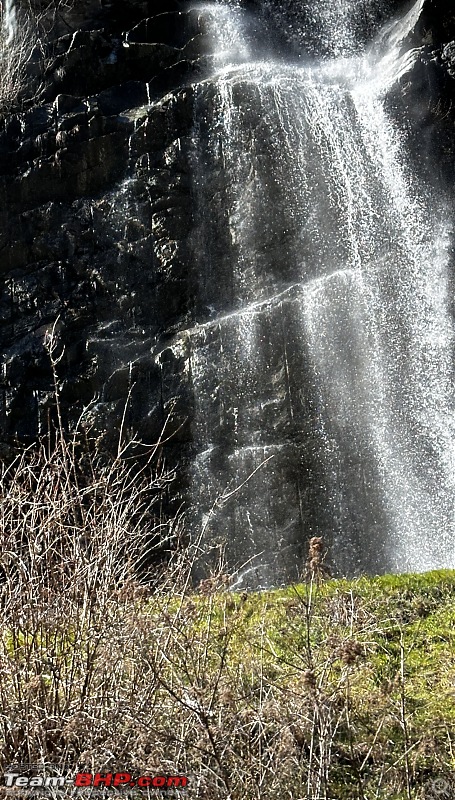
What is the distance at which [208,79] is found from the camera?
503 inches

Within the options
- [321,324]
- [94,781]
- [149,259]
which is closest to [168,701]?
[94,781]

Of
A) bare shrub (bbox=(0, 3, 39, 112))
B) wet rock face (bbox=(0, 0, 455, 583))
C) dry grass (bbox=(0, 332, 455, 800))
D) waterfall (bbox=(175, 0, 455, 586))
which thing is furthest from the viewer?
bare shrub (bbox=(0, 3, 39, 112))

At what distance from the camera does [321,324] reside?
10.9 m

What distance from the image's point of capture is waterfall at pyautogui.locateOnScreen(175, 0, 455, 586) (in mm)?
10047

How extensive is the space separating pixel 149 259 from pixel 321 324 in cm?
268

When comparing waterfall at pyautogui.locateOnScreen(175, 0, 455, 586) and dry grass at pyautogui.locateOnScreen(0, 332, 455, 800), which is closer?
dry grass at pyautogui.locateOnScreen(0, 332, 455, 800)

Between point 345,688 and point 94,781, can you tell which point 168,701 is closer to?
point 94,781

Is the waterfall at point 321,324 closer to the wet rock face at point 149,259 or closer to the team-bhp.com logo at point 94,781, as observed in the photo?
the wet rock face at point 149,259

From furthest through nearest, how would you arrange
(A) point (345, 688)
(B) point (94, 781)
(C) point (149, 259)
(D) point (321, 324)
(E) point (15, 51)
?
(E) point (15, 51)
(C) point (149, 259)
(D) point (321, 324)
(A) point (345, 688)
(B) point (94, 781)

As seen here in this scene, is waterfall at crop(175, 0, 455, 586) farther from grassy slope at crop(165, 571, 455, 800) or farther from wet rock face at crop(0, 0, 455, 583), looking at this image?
grassy slope at crop(165, 571, 455, 800)

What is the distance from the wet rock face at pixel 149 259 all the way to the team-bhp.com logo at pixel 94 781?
23.5ft

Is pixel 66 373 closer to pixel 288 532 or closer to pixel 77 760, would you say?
pixel 288 532

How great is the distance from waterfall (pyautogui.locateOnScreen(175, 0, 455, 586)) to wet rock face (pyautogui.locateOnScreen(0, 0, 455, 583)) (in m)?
0.04

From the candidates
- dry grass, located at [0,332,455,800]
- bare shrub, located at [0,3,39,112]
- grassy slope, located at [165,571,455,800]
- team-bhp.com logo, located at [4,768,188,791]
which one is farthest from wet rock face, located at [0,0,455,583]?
team-bhp.com logo, located at [4,768,188,791]
